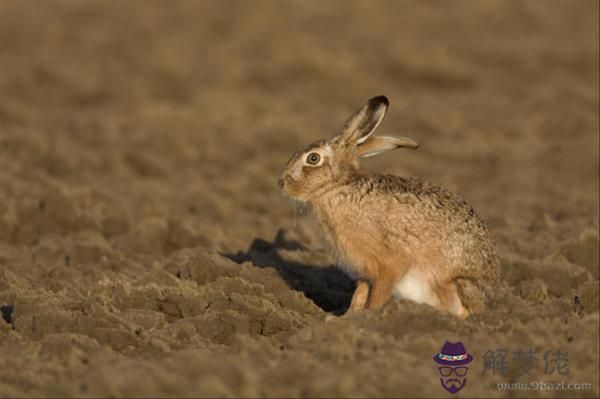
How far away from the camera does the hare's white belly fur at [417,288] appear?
5992mm

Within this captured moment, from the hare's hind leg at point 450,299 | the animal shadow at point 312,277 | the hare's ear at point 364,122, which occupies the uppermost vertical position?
the hare's ear at point 364,122

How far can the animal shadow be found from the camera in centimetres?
712

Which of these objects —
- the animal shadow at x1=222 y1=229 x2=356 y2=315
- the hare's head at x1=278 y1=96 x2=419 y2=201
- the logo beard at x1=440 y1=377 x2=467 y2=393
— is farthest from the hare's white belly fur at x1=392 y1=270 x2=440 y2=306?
the logo beard at x1=440 y1=377 x2=467 y2=393

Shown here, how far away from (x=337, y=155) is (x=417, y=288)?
3.50ft

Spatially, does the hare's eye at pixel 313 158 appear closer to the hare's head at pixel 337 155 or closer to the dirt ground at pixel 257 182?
the hare's head at pixel 337 155

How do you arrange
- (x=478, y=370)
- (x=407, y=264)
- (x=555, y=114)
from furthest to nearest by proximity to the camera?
(x=555, y=114) → (x=407, y=264) → (x=478, y=370)

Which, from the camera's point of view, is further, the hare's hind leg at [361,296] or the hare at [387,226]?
the hare's hind leg at [361,296]

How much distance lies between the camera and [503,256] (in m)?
8.08

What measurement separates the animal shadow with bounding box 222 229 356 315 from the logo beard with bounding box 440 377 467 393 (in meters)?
2.22

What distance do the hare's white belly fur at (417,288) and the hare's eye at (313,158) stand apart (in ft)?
3.22

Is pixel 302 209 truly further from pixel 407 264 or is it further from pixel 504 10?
pixel 504 10

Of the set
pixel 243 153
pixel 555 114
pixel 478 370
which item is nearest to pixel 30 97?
pixel 243 153

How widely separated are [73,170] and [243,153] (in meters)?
2.58

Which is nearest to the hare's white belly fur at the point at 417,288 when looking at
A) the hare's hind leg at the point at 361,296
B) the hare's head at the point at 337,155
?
the hare's hind leg at the point at 361,296
